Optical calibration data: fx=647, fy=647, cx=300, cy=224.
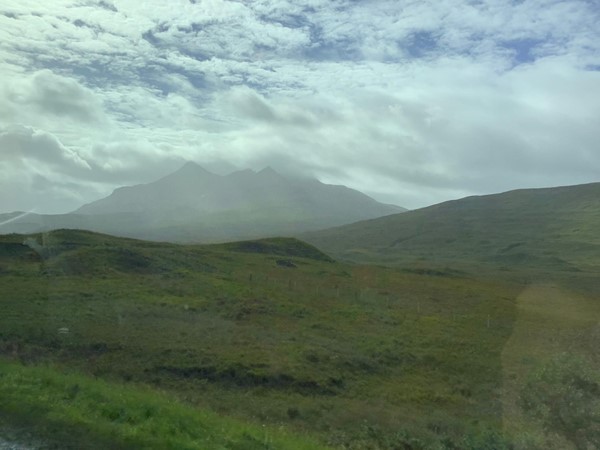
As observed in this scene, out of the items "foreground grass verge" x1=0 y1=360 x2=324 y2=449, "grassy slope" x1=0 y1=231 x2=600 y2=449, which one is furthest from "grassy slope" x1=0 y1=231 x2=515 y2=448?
"foreground grass verge" x1=0 y1=360 x2=324 y2=449

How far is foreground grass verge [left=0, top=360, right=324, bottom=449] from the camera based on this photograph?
11.1 metres

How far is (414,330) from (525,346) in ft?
20.5

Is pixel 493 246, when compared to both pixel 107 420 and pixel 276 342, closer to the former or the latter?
pixel 276 342

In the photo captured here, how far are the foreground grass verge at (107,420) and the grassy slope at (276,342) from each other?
4171 mm

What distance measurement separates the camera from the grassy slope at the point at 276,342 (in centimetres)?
2108

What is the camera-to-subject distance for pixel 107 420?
12156mm

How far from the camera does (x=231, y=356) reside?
26531 mm

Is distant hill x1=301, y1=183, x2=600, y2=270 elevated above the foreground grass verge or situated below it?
above

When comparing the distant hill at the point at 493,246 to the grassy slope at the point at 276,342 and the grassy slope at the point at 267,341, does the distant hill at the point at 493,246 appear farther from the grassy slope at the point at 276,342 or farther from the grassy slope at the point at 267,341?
the grassy slope at the point at 276,342

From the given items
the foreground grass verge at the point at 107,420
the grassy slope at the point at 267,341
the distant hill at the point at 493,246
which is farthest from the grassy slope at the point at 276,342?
the distant hill at the point at 493,246

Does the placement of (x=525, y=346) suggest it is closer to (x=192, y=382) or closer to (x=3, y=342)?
Answer: (x=192, y=382)

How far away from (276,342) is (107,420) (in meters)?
19.0

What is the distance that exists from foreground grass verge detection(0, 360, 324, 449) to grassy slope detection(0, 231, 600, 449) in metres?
4.17

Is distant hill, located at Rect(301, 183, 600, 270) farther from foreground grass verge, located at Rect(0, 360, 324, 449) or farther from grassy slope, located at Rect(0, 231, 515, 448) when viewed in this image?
foreground grass verge, located at Rect(0, 360, 324, 449)
